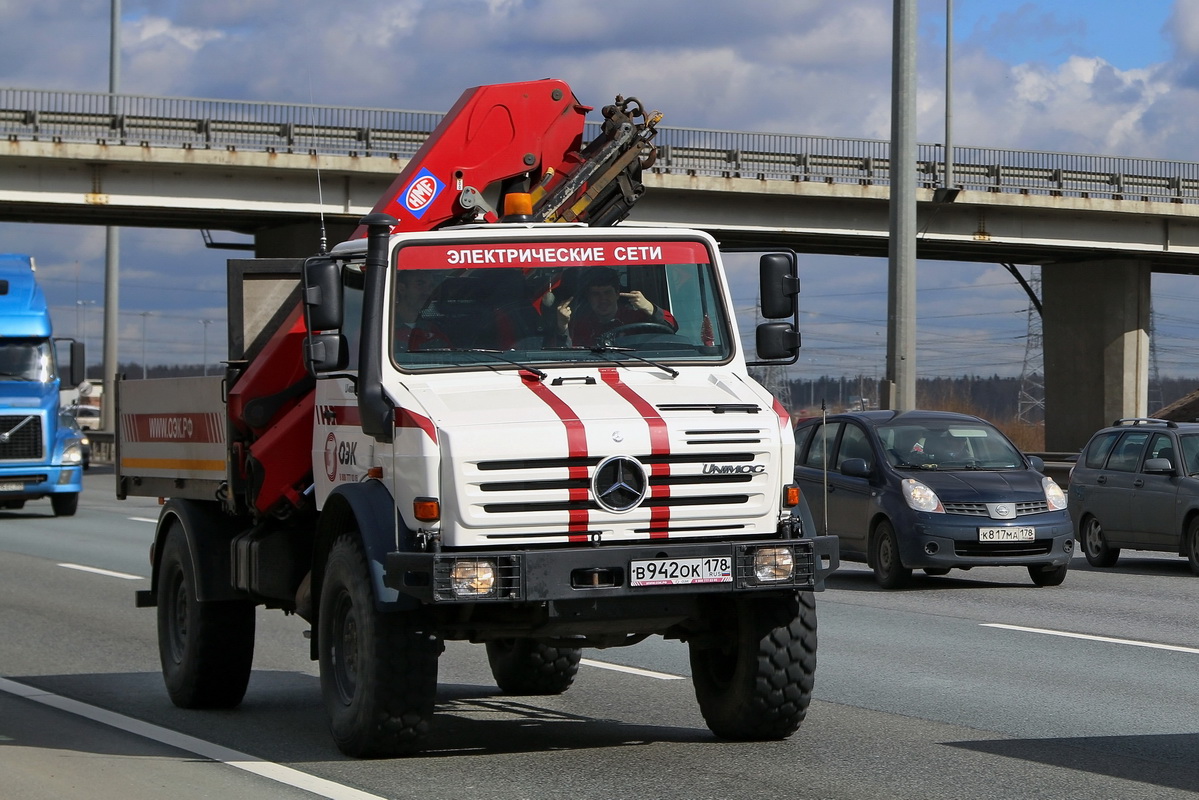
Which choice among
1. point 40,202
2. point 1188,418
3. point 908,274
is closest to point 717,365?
point 908,274

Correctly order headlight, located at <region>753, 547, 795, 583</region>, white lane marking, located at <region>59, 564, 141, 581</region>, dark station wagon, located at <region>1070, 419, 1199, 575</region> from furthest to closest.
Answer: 1. dark station wagon, located at <region>1070, 419, 1199, 575</region>
2. white lane marking, located at <region>59, 564, 141, 581</region>
3. headlight, located at <region>753, 547, 795, 583</region>

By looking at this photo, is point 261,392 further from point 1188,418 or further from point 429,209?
point 1188,418

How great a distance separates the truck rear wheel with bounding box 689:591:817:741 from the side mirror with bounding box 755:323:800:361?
125 centimetres

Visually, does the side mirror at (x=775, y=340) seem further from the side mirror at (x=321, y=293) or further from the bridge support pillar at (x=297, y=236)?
the bridge support pillar at (x=297, y=236)

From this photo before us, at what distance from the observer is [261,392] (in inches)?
364

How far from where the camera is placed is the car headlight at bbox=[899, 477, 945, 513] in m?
16.1

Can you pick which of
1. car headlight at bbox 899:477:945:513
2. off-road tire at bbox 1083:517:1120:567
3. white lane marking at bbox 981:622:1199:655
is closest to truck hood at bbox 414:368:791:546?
white lane marking at bbox 981:622:1199:655

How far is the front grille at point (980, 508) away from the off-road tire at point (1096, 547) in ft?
11.0

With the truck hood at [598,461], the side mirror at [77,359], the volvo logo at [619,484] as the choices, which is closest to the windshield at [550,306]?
the truck hood at [598,461]

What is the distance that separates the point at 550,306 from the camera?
27.2 ft

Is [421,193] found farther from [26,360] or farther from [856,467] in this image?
[26,360]

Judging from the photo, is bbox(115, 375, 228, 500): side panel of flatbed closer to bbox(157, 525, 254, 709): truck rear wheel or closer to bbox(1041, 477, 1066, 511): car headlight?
bbox(157, 525, 254, 709): truck rear wheel

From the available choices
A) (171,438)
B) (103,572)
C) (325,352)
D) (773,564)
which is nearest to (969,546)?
(171,438)

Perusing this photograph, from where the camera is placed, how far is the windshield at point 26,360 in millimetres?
26922
